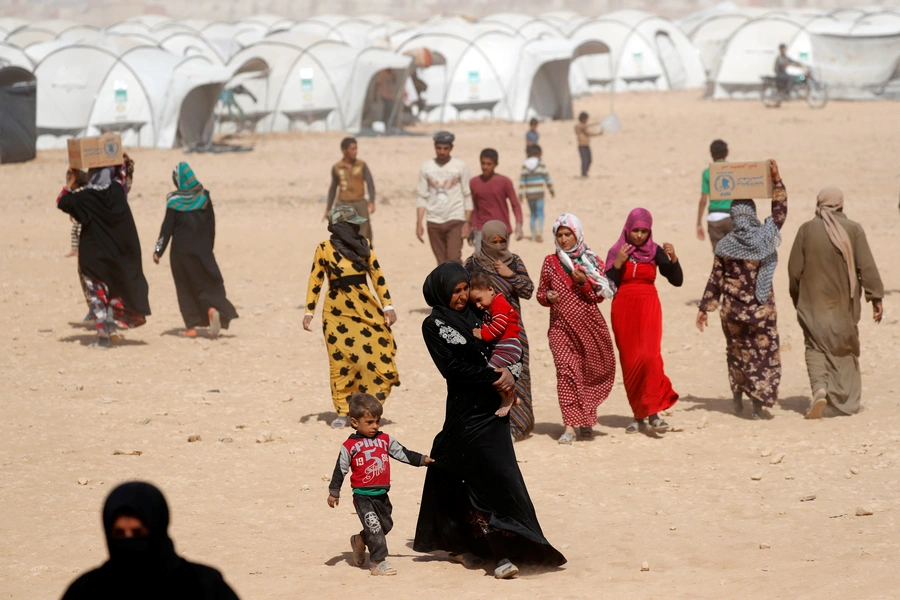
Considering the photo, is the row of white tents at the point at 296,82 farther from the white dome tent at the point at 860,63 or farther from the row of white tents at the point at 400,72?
the white dome tent at the point at 860,63

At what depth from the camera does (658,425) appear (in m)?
6.69

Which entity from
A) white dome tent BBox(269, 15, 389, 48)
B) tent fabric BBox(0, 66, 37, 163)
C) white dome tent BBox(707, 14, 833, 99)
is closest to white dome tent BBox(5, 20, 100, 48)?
white dome tent BBox(269, 15, 389, 48)

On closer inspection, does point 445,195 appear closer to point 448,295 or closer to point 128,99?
point 448,295

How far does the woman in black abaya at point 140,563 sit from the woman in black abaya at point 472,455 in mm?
2056

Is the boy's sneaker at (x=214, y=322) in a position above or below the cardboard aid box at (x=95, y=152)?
below

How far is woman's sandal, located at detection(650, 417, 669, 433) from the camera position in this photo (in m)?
6.69

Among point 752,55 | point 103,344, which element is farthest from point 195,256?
point 752,55

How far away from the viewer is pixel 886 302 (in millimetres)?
10000

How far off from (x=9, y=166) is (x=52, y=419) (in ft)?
51.3

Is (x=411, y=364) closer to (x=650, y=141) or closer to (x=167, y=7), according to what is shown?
(x=650, y=141)

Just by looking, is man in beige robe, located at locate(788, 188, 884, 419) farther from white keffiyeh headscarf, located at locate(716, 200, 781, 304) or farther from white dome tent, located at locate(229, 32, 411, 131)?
white dome tent, located at locate(229, 32, 411, 131)

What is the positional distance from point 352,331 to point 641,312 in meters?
1.71

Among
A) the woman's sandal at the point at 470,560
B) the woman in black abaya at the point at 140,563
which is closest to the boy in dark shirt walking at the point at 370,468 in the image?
the woman's sandal at the point at 470,560

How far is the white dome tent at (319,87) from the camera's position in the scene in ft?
89.7
